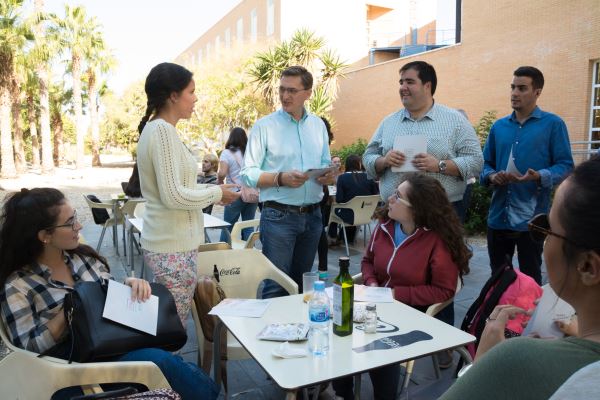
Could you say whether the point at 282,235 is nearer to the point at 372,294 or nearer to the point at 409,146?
the point at 372,294

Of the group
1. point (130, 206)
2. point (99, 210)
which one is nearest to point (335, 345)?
point (130, 206)

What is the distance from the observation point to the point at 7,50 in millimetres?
18078

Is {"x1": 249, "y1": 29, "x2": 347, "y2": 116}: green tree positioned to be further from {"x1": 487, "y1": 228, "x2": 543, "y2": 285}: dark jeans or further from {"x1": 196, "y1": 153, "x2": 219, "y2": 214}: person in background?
{"x1": 487, "y1": 228, "x2": 543, "y2": 285}: dark jeans

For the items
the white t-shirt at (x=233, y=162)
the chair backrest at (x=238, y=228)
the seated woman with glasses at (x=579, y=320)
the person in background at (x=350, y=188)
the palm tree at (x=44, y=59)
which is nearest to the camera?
the seated woman with glasses at (x=579, y=320)

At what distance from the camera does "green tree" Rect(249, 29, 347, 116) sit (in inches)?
701

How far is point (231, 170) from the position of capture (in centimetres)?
611

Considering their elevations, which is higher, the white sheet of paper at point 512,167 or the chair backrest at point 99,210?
the white sheet of paper at point 512,167

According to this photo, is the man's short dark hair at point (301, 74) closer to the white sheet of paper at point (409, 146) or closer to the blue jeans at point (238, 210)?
the white sheet of paper at point (409, 146)

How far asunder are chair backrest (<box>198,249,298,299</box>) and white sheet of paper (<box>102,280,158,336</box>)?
2.61ft

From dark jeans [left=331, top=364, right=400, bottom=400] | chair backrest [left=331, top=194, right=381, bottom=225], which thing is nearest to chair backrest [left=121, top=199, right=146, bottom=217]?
chair backrest [left=331, top=194, right=381, bottom=225]

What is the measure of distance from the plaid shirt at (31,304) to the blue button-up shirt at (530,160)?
286 cm

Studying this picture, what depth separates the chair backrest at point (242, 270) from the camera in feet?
9.46

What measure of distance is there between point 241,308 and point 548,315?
4.31ft

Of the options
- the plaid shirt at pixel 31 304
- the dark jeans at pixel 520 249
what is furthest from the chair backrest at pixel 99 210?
the dark jeans at pixel 520 249
